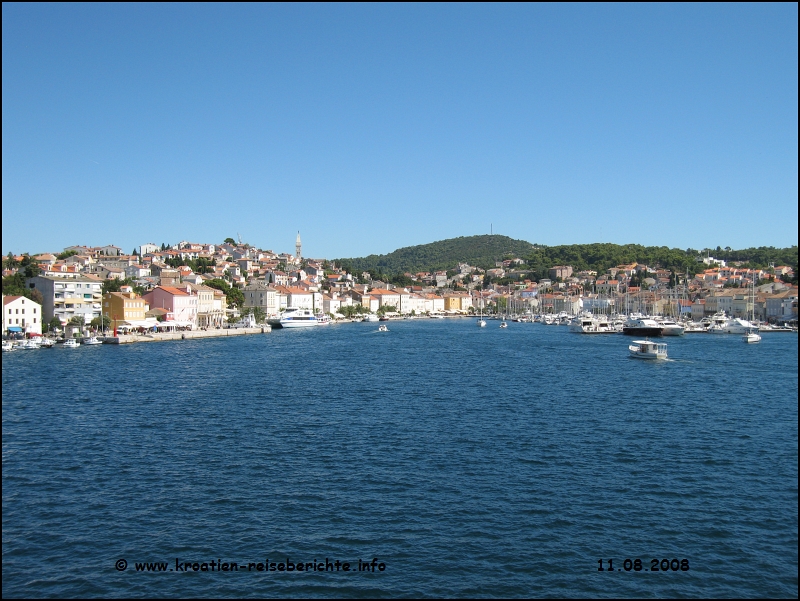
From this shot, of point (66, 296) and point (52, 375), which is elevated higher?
point (66, 296)

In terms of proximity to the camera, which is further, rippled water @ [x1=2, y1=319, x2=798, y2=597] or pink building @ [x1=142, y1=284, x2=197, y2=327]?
pink building @ [x1=142, y1=284, x2=197, y2=327]

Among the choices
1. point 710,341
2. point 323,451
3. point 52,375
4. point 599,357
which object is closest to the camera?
point 323,451

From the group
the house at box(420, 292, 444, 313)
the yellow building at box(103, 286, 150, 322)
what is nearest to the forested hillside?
the house at box(420, 292, 444, 313)

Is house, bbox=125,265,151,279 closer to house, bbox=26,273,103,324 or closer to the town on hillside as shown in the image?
the town on hillside

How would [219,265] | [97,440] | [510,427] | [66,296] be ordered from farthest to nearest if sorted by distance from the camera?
1. [219,265]
2. [66,296]
3. [510,427]
4. [97,440]

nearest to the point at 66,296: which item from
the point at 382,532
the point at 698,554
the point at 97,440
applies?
the point at 97,440

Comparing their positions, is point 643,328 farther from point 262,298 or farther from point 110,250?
point 110,250

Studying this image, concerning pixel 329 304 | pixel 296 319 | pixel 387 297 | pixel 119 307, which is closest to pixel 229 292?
pixel 296 319

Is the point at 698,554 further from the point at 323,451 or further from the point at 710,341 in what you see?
the point at 710,341
